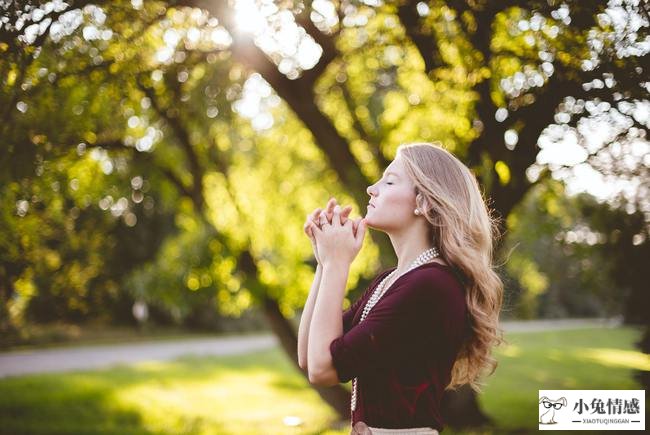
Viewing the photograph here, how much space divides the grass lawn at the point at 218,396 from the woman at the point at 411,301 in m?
3.34

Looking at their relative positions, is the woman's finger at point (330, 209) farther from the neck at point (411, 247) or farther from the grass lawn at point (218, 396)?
the grass lawn at point (218, 396)

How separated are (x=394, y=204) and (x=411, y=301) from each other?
0.40 metres

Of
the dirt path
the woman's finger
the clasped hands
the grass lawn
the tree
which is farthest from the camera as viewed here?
the dirt path

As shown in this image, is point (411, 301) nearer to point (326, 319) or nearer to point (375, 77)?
point (326, 319)

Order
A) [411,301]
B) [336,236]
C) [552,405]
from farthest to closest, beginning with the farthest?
[552,405] → [336,236] → [411,301]

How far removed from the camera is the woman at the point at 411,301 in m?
1.87

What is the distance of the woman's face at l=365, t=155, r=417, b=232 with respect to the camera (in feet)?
6.92

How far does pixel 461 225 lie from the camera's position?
6.77ft

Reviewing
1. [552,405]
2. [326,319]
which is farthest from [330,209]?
[552,405]

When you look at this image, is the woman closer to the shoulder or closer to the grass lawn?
the shoulder

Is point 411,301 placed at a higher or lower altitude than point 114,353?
higher

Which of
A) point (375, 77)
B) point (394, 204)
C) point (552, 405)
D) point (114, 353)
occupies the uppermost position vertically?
point (375, 77)

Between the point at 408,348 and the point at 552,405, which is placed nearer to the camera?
the point at 408,348

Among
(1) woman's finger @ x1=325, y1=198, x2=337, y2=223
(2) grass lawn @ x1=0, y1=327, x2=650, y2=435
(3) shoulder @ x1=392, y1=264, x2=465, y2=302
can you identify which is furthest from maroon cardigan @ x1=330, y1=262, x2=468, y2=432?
(2) grass lawn @ x1=0, y1=327, x2=650, y2=435
